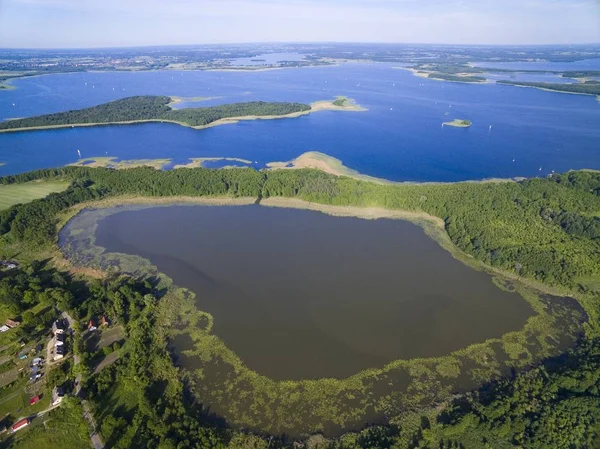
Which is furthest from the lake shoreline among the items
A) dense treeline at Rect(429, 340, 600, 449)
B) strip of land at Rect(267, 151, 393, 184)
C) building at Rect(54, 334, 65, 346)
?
strip of land at Rect(267, 151, 393, 184)

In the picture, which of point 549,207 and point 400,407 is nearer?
point 400,407

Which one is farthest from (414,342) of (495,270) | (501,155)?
(501,155)

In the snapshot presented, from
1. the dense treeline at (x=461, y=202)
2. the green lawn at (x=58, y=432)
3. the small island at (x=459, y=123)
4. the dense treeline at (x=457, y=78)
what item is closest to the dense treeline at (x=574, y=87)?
the dense treeline at (x=457, y=78)

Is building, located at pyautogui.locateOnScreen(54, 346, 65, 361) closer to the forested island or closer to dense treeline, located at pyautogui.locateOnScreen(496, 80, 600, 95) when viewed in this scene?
the forested island

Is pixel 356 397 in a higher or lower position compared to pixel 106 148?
lower

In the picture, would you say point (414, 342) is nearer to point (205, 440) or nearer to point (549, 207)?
point (205, 440)

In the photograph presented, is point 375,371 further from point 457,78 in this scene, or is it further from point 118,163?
point 457,78
